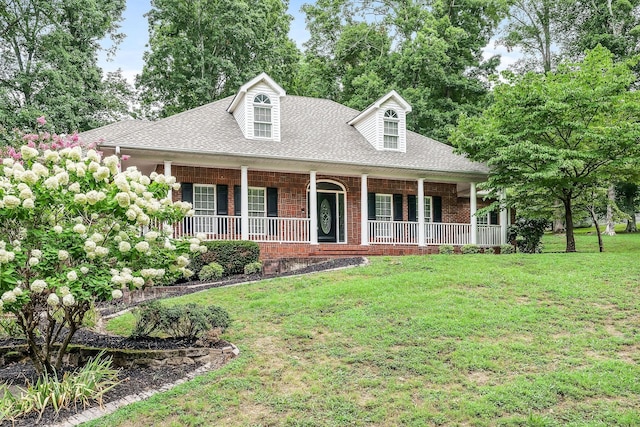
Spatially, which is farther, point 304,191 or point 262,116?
point 304,191

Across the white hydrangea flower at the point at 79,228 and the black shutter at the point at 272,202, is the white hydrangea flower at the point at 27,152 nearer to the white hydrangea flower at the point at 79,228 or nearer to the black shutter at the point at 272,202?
the white hydrangea flower at the point at 79,228

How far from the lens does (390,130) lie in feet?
59.2

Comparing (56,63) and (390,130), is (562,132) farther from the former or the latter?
(56,63)

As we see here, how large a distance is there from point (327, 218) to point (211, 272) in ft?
18.4

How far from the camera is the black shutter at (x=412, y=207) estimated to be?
18188mm

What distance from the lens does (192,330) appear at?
7105 millimetres

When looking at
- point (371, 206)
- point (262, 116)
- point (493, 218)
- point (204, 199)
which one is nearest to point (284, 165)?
point (262, 116)

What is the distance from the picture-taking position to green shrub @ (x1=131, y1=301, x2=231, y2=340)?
7.04 meters

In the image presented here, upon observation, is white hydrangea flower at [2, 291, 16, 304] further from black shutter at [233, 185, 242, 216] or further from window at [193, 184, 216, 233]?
black shutter at [233, 185, 242, 216]

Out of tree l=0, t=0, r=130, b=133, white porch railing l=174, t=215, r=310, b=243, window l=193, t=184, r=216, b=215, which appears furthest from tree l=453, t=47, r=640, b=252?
tree l=0, t=0, r=130, b=133

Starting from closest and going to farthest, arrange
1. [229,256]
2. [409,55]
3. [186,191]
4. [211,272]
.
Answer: [211,272] < [229,256] < [186,191] < [409,55]

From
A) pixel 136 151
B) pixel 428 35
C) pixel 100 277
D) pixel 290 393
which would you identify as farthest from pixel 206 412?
pixel 428 35

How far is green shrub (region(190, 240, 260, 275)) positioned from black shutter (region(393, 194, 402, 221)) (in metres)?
6.02

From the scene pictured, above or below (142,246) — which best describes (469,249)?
below
